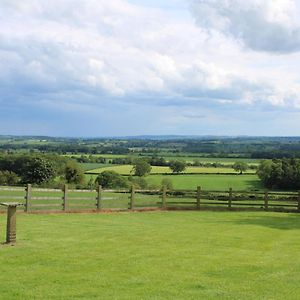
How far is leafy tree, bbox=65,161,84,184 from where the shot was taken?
59.2 metres

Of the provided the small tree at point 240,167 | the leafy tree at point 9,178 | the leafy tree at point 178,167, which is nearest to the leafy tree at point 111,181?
the leafy tree at point 9,178

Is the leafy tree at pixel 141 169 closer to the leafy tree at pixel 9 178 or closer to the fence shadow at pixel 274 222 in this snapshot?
the leafy tree at pixel 9 178

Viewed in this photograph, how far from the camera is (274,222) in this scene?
20.5 m

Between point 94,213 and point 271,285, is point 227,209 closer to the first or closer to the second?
point 94,213

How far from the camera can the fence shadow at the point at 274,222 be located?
18.9 m

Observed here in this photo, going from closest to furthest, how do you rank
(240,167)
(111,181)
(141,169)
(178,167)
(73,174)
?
1. (111,181)
2. (73,174)
3. (141,169)
4. (240,167)
5. (178,167)

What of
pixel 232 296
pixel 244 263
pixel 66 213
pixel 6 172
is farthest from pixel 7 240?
pixel 6 172

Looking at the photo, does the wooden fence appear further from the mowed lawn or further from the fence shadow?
the mowed lawn

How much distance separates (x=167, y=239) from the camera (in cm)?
1354

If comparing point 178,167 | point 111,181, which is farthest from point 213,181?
point 178,167

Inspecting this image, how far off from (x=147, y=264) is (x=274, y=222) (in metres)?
12.1

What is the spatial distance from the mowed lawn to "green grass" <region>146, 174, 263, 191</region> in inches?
1558

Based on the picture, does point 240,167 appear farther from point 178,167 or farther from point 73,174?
point 73,174

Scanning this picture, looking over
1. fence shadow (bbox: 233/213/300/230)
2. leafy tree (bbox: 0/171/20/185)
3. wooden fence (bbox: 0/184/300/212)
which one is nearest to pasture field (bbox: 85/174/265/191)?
leafy tree (bbox: 0/171/20/185)
